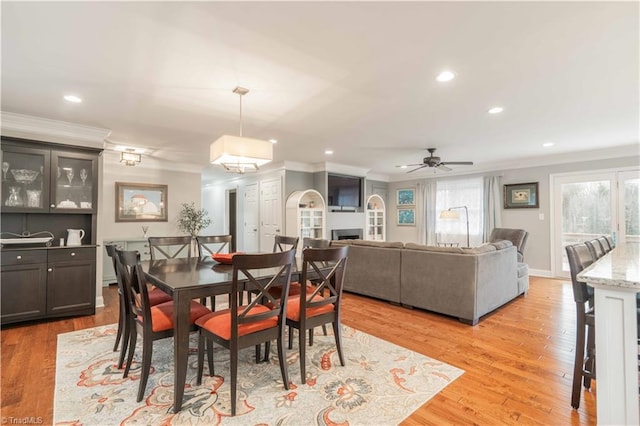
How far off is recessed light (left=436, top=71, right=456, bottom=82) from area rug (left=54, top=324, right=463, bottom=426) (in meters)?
2.42

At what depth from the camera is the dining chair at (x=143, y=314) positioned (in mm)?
2010

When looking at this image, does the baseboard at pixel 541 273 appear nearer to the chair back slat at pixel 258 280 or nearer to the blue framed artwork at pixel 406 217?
the blue framed artwork at pixel 406 217

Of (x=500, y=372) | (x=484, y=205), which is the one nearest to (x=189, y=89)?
(x=500, y=372)

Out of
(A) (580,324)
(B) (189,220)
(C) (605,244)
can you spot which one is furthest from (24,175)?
(C) (605,244)

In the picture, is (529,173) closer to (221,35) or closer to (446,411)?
(446,411)

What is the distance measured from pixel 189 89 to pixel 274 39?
3.95 feet

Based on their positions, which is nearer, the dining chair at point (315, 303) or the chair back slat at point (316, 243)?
the dining chair at point (315, 303)

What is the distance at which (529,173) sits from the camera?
254 inches

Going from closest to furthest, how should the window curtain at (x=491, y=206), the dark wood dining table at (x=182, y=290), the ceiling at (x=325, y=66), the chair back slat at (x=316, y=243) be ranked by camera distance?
the ceiling at (x=325, y=66), the dark wood dining table at (x=182, y=290), the chair back slat at (x=316, y=243), the window curtain at (x=491, y=206)

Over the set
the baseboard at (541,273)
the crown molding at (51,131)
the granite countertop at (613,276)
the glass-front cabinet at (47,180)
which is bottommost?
the baseboard at (541,273)

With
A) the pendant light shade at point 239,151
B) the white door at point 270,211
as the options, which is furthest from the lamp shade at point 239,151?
the white door at point 270,211

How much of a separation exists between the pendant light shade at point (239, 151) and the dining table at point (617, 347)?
2.43 meters

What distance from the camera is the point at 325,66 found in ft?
7.95

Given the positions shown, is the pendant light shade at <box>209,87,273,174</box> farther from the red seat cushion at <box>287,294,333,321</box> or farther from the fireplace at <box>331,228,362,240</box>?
the fireplace at <box>331,228,362,240</box>
